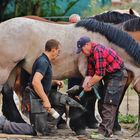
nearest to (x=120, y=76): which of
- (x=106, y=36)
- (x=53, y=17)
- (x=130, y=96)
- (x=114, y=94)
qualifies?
(x=114, y=94)

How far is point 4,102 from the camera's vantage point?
859 centimetres

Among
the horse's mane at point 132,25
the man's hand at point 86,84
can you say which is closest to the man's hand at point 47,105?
the man's hand at point 86,84

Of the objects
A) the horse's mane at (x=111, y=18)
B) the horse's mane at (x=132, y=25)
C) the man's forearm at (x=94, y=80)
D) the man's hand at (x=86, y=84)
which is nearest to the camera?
the man's forearm at (x=94, y=80)

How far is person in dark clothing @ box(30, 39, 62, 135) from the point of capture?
7.44 m

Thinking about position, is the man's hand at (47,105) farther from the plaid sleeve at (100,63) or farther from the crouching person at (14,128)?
the plaid sleeve at (100,63)

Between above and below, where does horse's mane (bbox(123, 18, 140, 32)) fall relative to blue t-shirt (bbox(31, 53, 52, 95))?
above

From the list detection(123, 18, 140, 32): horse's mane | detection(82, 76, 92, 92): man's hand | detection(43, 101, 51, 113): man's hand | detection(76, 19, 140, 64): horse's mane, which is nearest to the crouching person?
detection(43, 101, 51, 113): man's hand

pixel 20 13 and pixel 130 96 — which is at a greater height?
pixel 20 13

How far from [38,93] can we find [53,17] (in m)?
10.7

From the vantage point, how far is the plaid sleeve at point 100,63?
756 centimetres

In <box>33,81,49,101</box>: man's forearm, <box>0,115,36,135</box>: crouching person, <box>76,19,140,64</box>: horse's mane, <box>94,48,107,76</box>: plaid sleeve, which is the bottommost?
<box>0,115,36,135</box>: crouching person

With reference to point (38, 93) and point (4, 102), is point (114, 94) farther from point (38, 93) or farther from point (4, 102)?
point (4, 102)

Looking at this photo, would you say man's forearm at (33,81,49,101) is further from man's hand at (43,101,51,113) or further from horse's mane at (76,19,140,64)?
horse's mane at (76,19,140,64)

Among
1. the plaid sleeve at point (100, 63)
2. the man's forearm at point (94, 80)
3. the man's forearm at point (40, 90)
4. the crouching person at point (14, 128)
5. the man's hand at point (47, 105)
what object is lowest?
the crouching person at point (14, 128)
